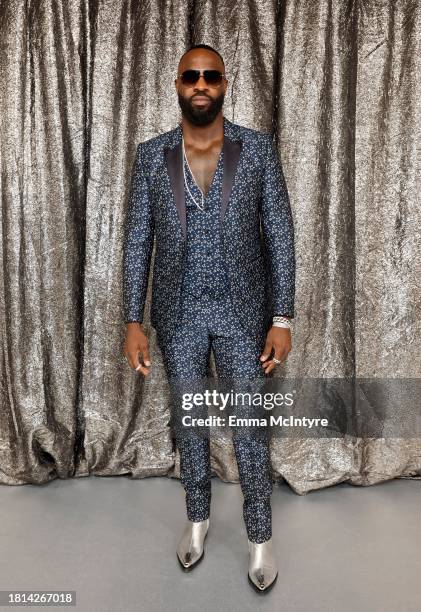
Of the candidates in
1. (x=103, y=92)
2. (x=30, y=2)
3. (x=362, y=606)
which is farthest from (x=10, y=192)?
(x=362, y=606)

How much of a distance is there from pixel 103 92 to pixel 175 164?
33.9 inches

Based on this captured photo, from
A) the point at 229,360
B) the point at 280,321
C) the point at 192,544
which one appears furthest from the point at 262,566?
the point at 280,321

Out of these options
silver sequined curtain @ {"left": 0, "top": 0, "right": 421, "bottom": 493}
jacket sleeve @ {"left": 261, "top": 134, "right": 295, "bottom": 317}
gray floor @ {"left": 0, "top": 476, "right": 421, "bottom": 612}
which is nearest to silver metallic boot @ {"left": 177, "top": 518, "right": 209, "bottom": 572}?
gray floor @ {"left": 0, "top": 476, "right": 421, "bottom": 612}

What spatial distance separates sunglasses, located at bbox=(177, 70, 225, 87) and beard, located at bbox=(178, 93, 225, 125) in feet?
0.15

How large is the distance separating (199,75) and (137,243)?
574 mm

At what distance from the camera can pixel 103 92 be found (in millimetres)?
2826

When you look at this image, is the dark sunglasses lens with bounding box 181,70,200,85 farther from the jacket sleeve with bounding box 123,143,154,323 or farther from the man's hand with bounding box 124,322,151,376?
the man's hand with bounding box 124,322,151,376

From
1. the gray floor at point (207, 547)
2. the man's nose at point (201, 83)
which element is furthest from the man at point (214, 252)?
the gray floor at point (207, 547)

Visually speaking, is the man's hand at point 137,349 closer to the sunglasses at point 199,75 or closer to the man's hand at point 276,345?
the man's hand at point 276,345

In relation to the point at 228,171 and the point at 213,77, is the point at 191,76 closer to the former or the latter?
the point at 213,77

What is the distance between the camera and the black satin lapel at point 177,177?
2.14 meters

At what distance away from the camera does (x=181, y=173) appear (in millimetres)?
2156

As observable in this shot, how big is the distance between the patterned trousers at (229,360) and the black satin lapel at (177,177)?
0.27m

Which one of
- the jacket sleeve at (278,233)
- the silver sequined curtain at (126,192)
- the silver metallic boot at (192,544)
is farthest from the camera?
the silver sequined curtain at (126,192)
